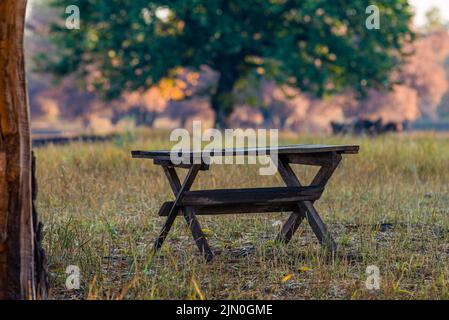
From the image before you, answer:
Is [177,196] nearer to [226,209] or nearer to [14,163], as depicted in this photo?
[226,209]

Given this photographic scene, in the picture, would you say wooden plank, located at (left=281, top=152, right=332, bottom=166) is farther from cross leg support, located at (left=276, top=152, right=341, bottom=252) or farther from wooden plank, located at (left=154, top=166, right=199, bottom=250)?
wooden plank, located at (left=154, top=166, right=199, bottom=250)

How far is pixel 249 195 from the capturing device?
6.24 m

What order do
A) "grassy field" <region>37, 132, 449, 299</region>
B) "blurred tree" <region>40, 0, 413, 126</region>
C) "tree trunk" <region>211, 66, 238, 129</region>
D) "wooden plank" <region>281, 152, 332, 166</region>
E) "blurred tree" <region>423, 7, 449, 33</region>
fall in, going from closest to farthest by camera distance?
"grassy field" <region>37, 132, 449, 299</region>
"wooden plank" <region>281, 152, 332, 166</region>
"blurred tree" <region>40, 0, 413, 126</region>
"tree trunk" <region>211, 66, 238, 129</region>
"blurred tree" <region>423, 7, 449, 33</region>

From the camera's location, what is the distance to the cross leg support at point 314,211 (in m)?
6.31

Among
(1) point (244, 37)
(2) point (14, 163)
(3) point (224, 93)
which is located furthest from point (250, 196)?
(3) point (224, 93)

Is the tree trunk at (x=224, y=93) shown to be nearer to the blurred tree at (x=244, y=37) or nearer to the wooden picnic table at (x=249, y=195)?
the blurred tree at (x=244, y=37)

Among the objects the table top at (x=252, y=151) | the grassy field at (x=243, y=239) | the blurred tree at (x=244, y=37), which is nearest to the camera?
the grassy field at (x=243, y=239)

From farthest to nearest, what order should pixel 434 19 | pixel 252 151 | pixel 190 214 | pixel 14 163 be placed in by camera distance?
pixel 434 19, pixel 190 214, pixel 252 151, pixel 14 163

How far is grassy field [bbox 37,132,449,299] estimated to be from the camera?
530cm

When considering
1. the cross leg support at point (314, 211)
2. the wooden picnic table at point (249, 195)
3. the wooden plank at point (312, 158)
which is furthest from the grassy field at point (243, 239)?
the wooden plank at point (312, 158)

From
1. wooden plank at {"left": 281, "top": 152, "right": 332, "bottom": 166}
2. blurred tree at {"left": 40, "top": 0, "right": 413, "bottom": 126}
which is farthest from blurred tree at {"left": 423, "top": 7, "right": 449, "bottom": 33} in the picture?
wooden plank at {"left": 281, "top": 152, "right": 332, "bottom": 166}

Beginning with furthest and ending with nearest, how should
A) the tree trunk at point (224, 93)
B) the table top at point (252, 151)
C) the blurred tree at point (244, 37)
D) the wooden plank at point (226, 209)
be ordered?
1. the tree trunk at point (224, 93)
2. the blurred tree at point (244, 37)
3. the wooden plank at point (226, 209)
4. the table top at point (252, 151)

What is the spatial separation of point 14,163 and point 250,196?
2529mm

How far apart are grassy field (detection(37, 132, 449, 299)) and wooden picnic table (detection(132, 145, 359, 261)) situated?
230 millimetres
